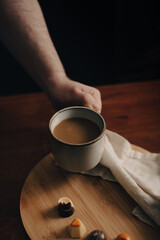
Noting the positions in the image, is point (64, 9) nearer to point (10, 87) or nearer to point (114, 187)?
point (10, 87)

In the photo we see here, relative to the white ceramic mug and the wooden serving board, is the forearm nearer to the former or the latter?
the white ceramic mug

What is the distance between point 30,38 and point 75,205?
77 cm

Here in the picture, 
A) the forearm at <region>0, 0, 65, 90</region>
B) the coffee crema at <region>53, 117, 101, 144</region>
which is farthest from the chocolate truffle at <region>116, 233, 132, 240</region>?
the forearm at <region>0, 0, 65, 90</region>

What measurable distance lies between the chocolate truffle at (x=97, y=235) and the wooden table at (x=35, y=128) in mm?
129

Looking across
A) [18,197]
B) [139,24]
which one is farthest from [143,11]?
[18,197]

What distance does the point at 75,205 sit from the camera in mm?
783

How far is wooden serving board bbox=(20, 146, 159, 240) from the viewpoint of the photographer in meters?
0.71

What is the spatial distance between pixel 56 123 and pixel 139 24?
1.67 metres

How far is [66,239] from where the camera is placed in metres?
0.70

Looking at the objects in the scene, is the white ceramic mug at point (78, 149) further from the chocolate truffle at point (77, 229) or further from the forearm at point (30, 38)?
the forearm at point (30, 38)

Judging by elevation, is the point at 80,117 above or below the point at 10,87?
above

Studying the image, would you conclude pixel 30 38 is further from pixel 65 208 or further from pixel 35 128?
pixel 65 208

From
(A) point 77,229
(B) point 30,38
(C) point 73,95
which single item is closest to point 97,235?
(A) point 77,229

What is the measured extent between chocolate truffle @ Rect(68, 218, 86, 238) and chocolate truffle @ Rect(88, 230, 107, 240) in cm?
3
